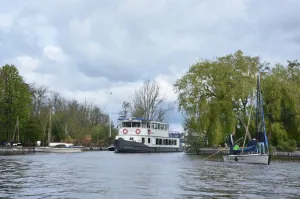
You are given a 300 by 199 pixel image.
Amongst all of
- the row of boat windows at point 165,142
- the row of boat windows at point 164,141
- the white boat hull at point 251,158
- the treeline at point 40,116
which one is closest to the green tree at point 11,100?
the treeline at point 40,116

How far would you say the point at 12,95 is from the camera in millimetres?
84250

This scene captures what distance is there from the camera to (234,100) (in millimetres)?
58344

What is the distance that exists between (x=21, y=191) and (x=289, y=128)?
49.4 m

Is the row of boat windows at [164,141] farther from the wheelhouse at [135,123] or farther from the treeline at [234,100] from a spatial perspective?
the treeline at [234,100]

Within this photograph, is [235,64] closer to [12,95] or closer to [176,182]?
[176,182]

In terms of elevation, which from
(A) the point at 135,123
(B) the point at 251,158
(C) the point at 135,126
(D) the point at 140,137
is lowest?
(B) the point at 251,158

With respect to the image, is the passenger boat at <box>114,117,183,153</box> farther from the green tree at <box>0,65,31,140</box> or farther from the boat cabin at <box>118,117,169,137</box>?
the green tree at <box>0,65,31,140</box>

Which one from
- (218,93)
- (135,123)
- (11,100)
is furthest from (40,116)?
(218,93)

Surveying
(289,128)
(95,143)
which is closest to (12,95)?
(95,143)

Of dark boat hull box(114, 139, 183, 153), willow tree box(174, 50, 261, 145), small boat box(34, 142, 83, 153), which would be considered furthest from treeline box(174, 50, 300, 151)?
small boat box(34, 142, 83, 153)

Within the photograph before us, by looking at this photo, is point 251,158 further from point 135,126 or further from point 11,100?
point 11,100

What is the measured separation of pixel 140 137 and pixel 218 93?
990 inches

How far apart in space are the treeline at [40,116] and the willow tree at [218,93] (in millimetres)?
36754

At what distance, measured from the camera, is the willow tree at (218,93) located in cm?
5659
